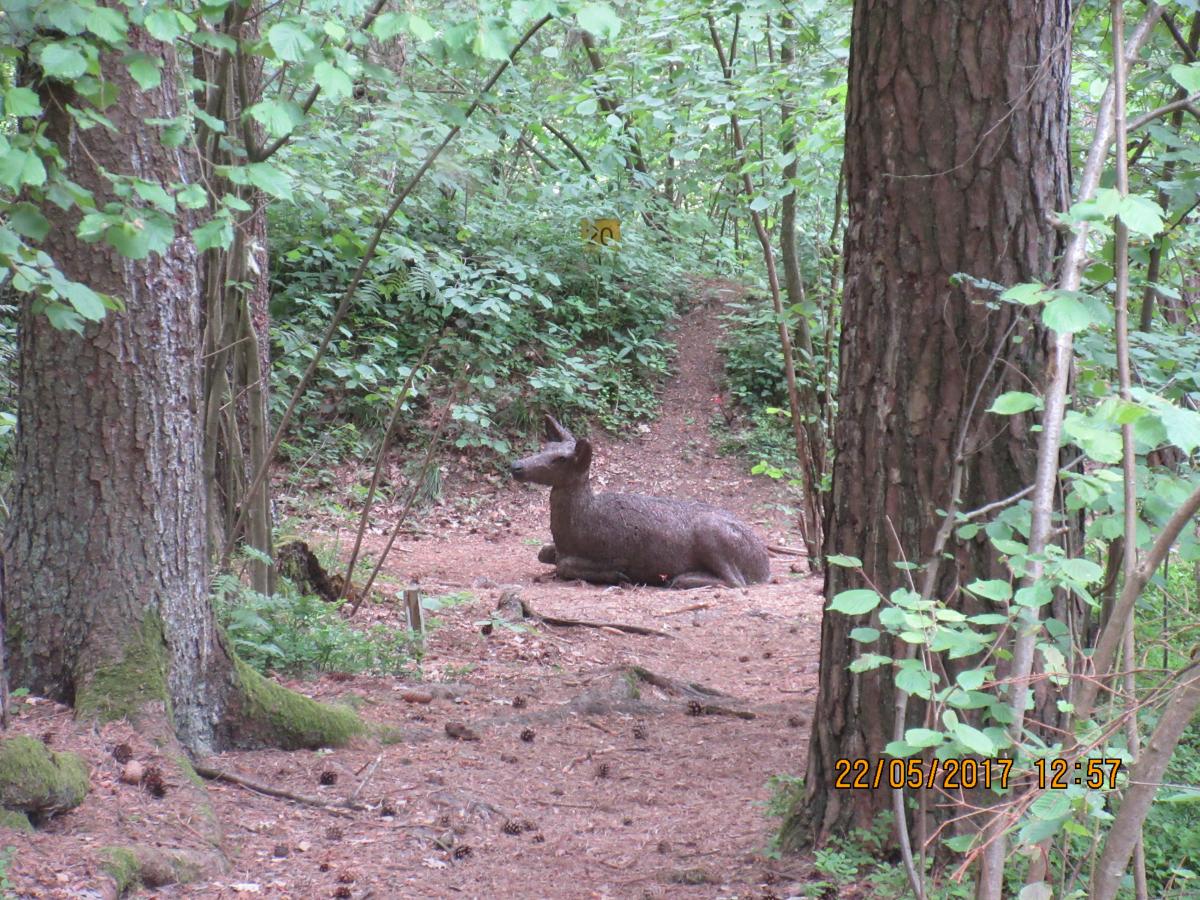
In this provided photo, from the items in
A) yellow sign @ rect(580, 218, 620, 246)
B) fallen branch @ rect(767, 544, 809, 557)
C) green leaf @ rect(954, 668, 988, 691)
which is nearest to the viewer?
green leaf @ rect(954, 668, 988, 691)

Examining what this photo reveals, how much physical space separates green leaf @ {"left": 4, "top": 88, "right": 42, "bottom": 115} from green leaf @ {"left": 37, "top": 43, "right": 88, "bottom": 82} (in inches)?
3.9

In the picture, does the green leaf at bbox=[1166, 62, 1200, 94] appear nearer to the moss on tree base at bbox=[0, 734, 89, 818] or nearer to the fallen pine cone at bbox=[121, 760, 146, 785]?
the moss on tree base at bbox=[0, 734, 89, 818]

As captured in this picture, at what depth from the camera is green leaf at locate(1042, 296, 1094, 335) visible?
2.09 metres

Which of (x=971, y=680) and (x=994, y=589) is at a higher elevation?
(x=994, y=589)

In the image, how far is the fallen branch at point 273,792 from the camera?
4.22 m

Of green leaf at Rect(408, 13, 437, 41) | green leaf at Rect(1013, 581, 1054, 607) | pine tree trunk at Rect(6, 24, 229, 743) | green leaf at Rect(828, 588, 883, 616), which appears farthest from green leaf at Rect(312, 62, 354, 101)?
green leaf at Rect(1013, 581, 1054, 607)

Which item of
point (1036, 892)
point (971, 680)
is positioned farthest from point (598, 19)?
point (1036, 892)

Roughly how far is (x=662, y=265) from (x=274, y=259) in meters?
6.31

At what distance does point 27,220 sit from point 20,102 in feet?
1.13

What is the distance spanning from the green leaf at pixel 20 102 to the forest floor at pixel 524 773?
2111 millimetres

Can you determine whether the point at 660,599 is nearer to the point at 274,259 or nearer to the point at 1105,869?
the point at 1105,869

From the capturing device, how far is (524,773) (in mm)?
4801

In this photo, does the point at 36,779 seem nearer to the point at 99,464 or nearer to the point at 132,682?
the point at 132,682

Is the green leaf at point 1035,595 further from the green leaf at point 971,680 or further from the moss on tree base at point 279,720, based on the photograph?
the moss on tree base at point 279,720
